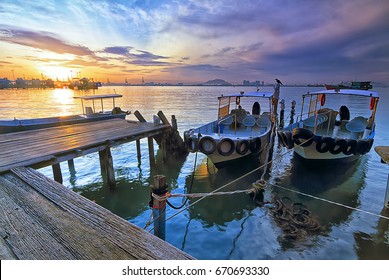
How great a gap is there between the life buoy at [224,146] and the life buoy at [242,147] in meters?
0.25

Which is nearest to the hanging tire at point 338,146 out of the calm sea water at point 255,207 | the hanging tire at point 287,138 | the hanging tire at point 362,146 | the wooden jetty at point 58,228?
the hanging tire at point 362,146

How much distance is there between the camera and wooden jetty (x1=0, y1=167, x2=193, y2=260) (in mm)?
2297

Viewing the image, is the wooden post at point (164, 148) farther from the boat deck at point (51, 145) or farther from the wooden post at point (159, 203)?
the wooden post at point (159, 203)

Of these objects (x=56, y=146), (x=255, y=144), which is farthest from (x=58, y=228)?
(x=255, y=144)

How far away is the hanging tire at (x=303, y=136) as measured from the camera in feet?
32.5

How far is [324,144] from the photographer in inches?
388

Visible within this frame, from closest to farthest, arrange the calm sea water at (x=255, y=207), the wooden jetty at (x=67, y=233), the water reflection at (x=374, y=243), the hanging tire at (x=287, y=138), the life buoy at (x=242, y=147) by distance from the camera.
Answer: the wooden jetty at (x=67, y=233)
the water reflection at (x=374, y=243)
the calm sea water at (x=255, y=207)
the life buoy at (x=242, y=147)
the hanging tire at (x=287, y=138)

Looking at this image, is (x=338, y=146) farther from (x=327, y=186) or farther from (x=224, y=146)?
(x=224, y=146)

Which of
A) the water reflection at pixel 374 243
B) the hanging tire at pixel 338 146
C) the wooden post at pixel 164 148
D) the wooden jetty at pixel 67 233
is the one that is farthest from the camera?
the wooden post at pixel 164 148

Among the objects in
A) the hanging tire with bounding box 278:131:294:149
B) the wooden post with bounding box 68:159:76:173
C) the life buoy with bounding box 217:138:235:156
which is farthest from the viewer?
the wooden post with bounding box 68:159:76:173

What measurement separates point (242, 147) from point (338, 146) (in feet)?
14.2

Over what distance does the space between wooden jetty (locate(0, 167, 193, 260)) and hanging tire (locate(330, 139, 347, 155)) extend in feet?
32.6

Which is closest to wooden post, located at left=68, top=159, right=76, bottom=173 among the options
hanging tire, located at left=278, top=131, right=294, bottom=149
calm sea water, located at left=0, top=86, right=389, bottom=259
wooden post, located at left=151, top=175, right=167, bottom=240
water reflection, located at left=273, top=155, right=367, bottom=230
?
calm sea water, located at left=0, top=86, right=389, bottom=259

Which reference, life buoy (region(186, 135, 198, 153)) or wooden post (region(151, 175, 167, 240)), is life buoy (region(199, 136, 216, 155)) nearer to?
life buoy (region(186, 135, 198, 153))
